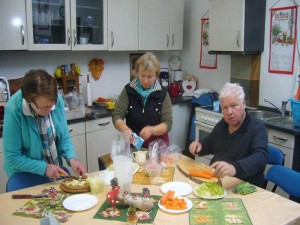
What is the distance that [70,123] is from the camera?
2.96m

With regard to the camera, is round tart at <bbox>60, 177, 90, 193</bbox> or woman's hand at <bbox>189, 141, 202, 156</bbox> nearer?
round tart at <bbox>60, 177, 90, 193</bbox>

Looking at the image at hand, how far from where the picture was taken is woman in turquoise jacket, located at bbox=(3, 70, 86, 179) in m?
1.53

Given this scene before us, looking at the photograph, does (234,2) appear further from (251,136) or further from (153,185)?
(153,185)

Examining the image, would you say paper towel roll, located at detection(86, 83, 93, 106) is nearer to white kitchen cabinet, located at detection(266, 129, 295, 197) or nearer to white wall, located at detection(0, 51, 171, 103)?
white wall, located at detection(0, 51, 171, 103)

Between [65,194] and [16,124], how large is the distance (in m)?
0.45

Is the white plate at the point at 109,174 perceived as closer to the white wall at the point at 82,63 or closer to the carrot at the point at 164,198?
the carrot at the point at 164,198

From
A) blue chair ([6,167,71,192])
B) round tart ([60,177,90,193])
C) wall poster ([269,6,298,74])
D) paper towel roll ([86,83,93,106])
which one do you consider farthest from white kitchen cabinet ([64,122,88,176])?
wall poster ([269,6,298,74])

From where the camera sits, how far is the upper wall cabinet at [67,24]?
2.80m

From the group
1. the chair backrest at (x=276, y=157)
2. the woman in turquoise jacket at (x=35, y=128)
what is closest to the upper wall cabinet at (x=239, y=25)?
the chair backrest at (x=276, y=157)

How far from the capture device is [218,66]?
3.87m

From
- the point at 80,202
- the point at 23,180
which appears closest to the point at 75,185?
the point at 80,202

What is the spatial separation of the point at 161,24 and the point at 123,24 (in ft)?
1.83

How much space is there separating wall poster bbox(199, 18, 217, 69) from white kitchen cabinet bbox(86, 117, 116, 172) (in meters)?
1.55

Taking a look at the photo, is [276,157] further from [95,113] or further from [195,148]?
[95,113]
